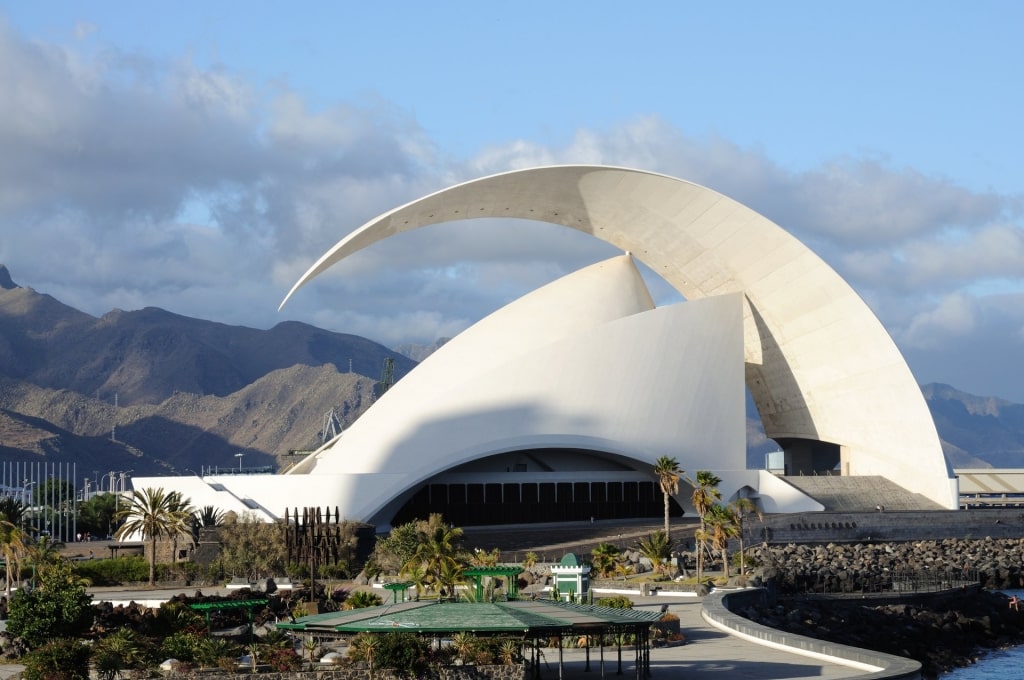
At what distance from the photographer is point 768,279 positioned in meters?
49.5

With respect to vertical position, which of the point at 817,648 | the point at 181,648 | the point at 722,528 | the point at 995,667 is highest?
the point at 722,528

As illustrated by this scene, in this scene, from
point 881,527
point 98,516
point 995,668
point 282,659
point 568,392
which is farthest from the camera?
point 98,516

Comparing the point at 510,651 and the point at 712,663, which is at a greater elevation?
the point at 510,651

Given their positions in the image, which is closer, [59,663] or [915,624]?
[59,663]

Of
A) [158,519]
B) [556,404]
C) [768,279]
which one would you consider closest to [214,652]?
[158,519]

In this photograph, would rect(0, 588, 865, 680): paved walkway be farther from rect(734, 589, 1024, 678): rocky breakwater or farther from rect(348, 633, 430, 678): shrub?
rect(734, 589, 1024, 678): rocky breakwater

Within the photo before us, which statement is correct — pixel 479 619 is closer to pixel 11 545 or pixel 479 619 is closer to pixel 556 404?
pixel 11 545

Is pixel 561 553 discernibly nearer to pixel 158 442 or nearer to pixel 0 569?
pixel 0 569

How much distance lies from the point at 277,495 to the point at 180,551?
13.7 ft

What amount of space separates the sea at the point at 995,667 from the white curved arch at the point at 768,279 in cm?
1866

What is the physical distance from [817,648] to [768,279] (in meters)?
31.6

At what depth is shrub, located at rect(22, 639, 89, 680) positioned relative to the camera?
1659 centimetres

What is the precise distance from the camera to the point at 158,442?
198500 millimetres

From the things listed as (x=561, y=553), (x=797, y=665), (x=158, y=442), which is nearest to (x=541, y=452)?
(x=561, y=553)
